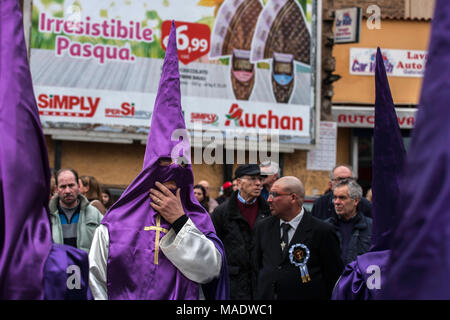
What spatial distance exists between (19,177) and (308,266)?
126 inches

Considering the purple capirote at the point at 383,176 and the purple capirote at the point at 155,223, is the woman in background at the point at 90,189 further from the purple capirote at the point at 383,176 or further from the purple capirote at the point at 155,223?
the purple capirote at the point at 383,176

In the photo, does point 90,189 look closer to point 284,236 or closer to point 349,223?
point 284,236

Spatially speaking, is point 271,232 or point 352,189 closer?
point 271,232

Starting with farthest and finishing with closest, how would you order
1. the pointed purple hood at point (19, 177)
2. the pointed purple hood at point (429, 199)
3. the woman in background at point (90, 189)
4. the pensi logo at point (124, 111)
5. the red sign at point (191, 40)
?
the red sign at point (191, 40) < the pensi logo at point (124, 111) < the woman in background at point (90, 189) < the pointed purple hood at point (19, 177) < the pointed purple hood at point (429, 199)

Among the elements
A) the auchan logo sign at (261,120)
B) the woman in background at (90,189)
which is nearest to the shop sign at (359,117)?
the auchan logo sign at (261,120)

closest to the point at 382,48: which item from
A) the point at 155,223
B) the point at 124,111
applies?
the point at 124,111

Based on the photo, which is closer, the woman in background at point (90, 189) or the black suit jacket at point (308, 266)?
the black suit jacket at point (308, 266)

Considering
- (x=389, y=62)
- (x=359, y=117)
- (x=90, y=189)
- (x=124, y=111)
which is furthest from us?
(x=389, y=62)

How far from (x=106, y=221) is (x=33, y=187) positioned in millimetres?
1446

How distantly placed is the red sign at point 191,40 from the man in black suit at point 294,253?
8.51 meters

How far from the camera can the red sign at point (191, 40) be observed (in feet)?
45.1

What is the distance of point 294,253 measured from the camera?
5.34m
